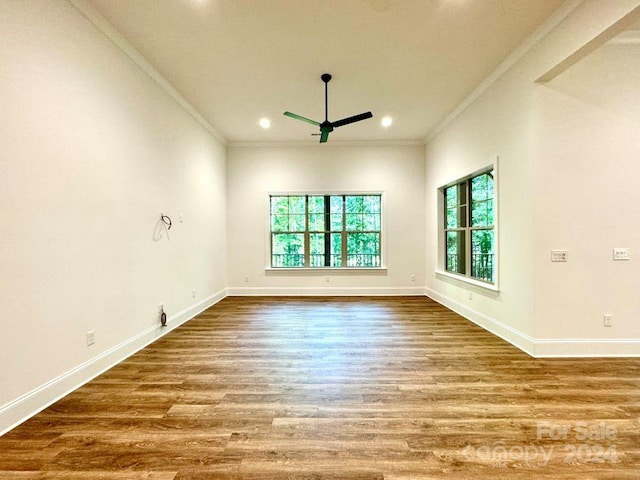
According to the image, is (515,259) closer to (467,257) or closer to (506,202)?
(506,202)

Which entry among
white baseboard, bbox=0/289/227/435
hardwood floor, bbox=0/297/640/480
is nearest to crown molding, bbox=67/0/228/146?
white baseboard, bbox=0/289/227/435

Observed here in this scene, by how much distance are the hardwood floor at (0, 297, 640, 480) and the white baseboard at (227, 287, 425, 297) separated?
284 centimetres

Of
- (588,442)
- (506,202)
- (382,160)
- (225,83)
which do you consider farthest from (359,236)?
(588,442)

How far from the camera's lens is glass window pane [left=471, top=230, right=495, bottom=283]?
4016 millimetres

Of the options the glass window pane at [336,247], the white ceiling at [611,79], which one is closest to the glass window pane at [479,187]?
the white ceiling at [611,79]

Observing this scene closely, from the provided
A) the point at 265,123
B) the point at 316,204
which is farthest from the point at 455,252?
the point at 265,123

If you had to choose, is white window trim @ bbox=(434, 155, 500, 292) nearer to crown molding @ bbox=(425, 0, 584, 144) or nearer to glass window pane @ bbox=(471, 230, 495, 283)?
glass window pane @ bbox=(471, 230, 495, 283)

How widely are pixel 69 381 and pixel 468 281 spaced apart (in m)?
4.69

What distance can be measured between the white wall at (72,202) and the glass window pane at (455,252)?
444 centimetres

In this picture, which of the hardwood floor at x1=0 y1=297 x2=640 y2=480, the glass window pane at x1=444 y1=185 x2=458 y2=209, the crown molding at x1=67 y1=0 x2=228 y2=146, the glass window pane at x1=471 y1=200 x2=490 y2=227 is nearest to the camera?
the hardwood floor at x1=0 y1=297 x2=640 y2=480

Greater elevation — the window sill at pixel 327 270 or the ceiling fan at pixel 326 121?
the ceiling fan at pixel 326 121

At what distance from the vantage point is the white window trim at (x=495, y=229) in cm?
364

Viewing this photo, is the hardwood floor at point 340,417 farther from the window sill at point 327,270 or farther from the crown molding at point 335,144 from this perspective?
the crown molding at point 335,144

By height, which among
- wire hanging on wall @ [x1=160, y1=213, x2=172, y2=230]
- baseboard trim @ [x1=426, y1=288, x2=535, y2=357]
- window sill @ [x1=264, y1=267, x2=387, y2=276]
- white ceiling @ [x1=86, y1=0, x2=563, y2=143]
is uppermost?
white ceiling @ [x1=86, y1=0, x2=563, y2=143]
